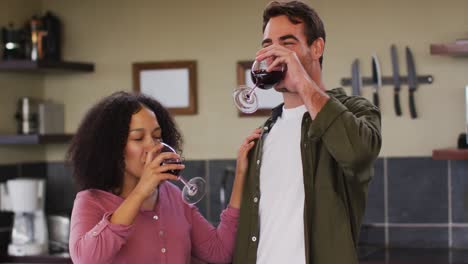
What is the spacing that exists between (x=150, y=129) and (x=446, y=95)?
8.56 ft

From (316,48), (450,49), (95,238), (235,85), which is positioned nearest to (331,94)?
(316,48)

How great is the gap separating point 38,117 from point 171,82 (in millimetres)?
858

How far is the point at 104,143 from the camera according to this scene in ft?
7.51

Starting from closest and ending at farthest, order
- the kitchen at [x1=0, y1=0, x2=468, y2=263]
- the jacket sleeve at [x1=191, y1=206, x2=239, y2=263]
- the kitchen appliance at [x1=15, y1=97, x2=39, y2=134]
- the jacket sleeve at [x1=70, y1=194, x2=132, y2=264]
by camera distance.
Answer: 1. the jacket sleeve at [x1=70, y1=194, x2=132, y2=264]
2. the jacket sleeve at [x1=191, y1=206, x2=239, y2=263]
3. the kitchen at [x1=0, y1=0, x2=468, y2=263]
4. the kitchen appliance at [x1=15, y1=97, x2=39, y2=134]

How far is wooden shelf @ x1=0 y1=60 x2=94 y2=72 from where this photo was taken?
4.77m

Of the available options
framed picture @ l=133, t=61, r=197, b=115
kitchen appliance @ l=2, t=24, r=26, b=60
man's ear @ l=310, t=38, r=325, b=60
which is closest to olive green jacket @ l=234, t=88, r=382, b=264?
man's ear @ l=310, t=38, r=325, b=60

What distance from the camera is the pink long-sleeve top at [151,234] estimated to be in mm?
2113

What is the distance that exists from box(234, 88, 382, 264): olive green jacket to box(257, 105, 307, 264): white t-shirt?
3cm

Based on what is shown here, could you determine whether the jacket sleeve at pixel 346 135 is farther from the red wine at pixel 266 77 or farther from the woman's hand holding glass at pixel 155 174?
the woman's hand holding glass at pixel 155 174

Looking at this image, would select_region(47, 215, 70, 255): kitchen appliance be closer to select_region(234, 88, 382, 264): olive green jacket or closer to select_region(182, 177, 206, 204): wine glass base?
select_region(182, 177, 206, 204): wine glass base

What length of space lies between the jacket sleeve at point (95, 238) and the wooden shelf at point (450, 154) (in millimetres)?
2503

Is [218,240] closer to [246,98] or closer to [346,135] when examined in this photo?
[246,98]

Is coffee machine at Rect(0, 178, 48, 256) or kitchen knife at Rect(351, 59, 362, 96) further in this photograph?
coffee machine at Rect(0, 178, 48, 256)

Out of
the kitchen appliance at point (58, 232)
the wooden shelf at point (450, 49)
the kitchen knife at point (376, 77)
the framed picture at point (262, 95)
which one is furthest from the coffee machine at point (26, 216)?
the wooden shelf at point (450, 49)
